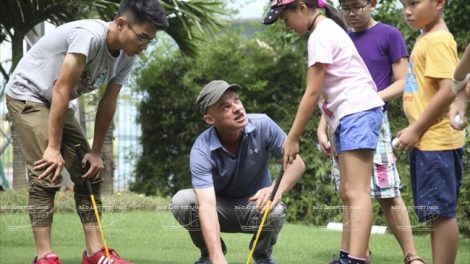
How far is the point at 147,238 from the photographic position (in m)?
6.46

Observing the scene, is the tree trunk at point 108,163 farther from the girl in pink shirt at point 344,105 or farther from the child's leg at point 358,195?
the child's leg at point 358,195

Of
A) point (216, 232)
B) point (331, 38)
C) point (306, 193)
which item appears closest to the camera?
point (331, 38)

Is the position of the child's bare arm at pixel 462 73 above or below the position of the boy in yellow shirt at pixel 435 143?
above

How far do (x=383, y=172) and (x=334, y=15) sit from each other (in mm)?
859

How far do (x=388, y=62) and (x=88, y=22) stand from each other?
5.24 ft

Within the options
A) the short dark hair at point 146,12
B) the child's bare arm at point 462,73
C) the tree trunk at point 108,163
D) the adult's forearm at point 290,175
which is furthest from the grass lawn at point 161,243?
the child's bare arm at point 462,73

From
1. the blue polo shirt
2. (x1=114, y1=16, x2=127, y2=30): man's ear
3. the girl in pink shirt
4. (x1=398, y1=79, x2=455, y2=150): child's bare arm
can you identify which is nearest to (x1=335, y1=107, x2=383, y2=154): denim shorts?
the girl in pink shirt

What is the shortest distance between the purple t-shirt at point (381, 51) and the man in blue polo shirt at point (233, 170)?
60 centimetres

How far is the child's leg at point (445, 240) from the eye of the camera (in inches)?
151

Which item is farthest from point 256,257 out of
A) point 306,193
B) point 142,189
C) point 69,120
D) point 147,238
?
point 142,189

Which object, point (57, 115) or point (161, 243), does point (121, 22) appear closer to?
point (57, 115)

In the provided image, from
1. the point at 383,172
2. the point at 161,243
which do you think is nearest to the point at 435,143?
the point at 383,172

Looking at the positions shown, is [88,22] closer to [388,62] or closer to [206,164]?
[206,164]

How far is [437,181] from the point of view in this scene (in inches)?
149
